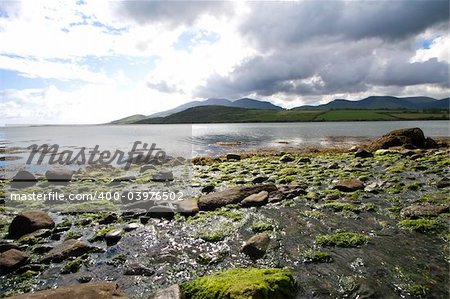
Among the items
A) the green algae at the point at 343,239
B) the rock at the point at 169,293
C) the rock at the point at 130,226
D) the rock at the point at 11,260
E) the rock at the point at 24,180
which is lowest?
the green algae at the point at 343,239

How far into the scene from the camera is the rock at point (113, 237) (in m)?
13.9

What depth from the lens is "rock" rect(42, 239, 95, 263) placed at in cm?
1223

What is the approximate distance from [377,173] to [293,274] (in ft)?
68.4

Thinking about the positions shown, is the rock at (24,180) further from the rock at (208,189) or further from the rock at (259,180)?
the rock at (259,180)

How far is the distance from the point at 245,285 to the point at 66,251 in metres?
8.33

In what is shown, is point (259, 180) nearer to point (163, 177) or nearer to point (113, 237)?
point (163, 177)

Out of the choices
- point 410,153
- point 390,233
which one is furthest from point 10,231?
point 410,153

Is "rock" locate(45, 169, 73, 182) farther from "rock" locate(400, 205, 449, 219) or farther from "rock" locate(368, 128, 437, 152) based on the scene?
"rock" locate(368, 128, 437, 152)

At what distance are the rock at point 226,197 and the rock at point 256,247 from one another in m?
6.39

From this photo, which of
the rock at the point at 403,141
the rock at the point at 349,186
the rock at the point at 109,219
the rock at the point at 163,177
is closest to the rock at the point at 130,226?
the rock at the point at 109,219

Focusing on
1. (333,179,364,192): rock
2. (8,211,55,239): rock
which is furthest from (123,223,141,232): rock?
(333,179,364,192): rock

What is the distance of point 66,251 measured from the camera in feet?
41.1

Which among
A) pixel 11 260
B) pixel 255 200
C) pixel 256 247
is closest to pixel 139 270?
pixel 256 247

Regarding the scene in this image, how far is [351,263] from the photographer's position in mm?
11195
